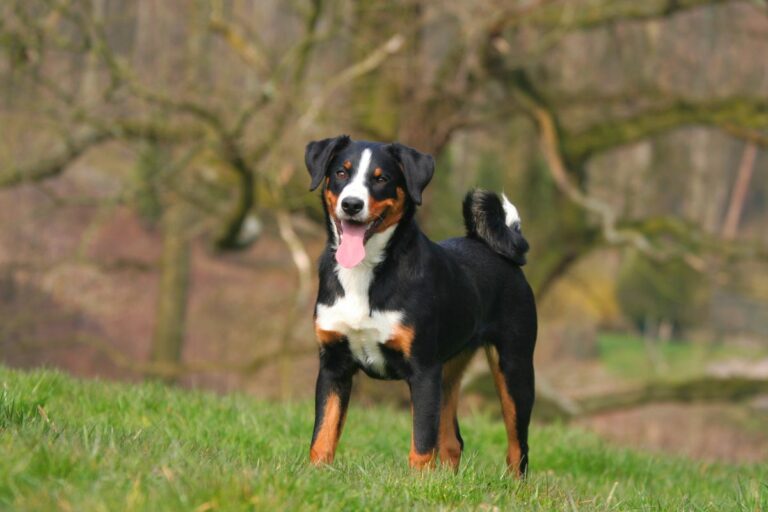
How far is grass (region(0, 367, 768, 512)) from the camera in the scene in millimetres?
3227

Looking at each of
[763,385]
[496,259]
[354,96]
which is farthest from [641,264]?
[496,259]

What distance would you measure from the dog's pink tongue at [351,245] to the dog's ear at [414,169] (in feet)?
0.98

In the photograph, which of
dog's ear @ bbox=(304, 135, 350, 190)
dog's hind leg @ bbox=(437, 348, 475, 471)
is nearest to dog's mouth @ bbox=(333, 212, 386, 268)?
dog's ear @ bbox=(304, 135, 350, 190)

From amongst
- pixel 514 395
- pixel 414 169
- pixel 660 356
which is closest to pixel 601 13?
pixel 514 395

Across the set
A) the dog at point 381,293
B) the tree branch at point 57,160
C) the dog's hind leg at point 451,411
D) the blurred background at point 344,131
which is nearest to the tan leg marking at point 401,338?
the dog at point 381,293

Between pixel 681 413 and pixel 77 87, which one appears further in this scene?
pixel 681 413

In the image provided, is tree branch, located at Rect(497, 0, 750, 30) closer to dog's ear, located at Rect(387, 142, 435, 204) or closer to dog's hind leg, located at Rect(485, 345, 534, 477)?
dog's hind leg, located at Rect(485, 345, 534, 477)

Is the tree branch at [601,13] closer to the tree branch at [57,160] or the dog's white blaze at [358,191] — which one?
the tree branch at [57,160]

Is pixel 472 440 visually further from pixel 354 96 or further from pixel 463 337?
pixel 354 96

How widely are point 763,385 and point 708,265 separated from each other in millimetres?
1792

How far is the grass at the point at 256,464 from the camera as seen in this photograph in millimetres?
3227

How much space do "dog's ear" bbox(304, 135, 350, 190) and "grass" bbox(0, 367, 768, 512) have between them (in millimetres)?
1313

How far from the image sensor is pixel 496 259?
593cm

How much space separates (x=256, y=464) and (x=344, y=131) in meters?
9.23
